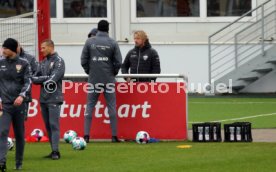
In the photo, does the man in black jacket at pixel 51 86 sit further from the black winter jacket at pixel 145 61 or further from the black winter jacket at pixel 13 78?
the black winter jacket at pixel 145 61

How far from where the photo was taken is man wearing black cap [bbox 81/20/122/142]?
1948cm

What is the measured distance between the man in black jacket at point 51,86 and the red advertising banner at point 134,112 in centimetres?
258

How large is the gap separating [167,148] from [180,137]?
1580mm

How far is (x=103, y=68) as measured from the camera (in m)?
19.5

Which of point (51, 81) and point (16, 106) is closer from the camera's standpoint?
point (16, 106)

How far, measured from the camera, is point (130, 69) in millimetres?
21500

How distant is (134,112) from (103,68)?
114cm

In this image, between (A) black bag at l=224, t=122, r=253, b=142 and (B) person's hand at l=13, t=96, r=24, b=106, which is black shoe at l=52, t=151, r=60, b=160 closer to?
(B) person's hand at l=13, t=96, r=24, b=106

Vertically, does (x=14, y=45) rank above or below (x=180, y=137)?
above

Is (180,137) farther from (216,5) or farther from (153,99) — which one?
(216,5)

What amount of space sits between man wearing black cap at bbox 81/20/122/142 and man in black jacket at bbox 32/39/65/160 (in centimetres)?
213

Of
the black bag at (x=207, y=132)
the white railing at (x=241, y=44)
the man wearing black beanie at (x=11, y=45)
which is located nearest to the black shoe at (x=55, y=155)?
the man wearing black beanie at (x=11, y=45)

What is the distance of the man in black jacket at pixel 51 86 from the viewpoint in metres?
17.2

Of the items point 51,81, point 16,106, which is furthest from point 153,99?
point 16,106
